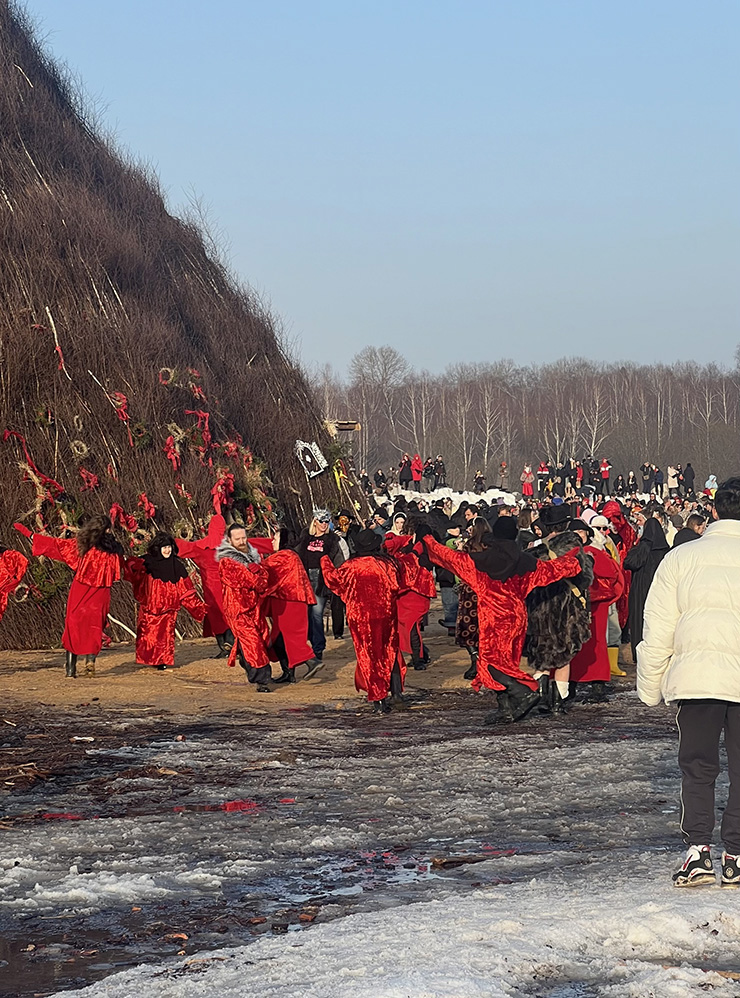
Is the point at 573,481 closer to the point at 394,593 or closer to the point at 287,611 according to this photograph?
the point at 287,611

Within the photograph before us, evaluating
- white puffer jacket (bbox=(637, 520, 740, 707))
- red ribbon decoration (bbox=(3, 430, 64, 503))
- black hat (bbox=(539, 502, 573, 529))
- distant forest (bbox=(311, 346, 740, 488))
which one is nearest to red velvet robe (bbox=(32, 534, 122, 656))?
red ribbon decoration (bbox=(3, 430, 64, 503))

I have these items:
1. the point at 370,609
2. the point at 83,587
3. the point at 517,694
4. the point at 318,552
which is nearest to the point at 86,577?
the point at 83,587

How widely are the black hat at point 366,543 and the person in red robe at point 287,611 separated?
2037 mm

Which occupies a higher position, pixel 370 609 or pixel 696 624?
pixel 696 624

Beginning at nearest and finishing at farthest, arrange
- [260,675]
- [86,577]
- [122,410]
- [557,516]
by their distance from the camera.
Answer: [557,516], [260,675], [86,577], [122,410]

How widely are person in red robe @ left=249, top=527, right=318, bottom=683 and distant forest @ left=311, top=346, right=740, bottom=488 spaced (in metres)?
59.6

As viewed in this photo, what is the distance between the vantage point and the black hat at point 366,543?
12.4 meters

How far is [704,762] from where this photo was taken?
19.7ft

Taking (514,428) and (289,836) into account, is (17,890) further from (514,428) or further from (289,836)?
(514,428)

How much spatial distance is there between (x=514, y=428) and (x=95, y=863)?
9027 cm

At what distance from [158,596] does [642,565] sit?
5482 mm

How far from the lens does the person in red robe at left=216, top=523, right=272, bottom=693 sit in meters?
13.9

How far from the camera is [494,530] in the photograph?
471 inches

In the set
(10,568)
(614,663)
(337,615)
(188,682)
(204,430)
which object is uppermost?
(204,430)
